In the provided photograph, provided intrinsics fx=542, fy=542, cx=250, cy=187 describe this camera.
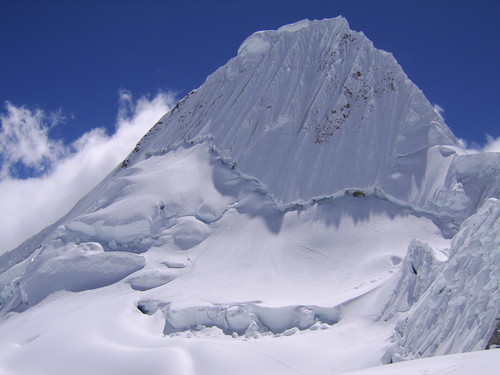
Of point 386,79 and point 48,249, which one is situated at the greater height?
point 386,79

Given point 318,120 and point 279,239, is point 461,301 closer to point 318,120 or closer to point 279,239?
point 279,239

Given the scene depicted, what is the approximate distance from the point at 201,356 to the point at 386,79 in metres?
24.6

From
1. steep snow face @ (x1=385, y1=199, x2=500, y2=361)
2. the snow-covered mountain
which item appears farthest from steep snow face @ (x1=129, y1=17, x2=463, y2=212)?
steep snow face @ (x1=385, y1=199, x2=500, y2=361)

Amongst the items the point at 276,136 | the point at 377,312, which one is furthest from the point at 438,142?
the point at 377,312

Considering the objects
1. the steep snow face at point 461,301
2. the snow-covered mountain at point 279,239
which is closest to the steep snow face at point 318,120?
the snow-covered mountain at point 279,239

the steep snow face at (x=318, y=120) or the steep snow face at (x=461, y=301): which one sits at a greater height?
the steep snow face at (x=318, y=120)

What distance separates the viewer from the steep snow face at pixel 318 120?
31.5 meters

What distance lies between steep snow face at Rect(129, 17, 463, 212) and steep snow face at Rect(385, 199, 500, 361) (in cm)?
1337

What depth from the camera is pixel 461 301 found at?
13805mm

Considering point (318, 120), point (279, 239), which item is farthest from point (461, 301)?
point (318, 120)

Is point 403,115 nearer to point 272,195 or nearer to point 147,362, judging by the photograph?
point 272,195

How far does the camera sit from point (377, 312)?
19.3m

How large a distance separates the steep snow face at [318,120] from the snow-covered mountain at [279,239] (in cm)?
10

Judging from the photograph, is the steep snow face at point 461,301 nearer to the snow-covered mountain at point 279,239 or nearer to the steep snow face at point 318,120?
the snow-covered mountain at point 279,239
